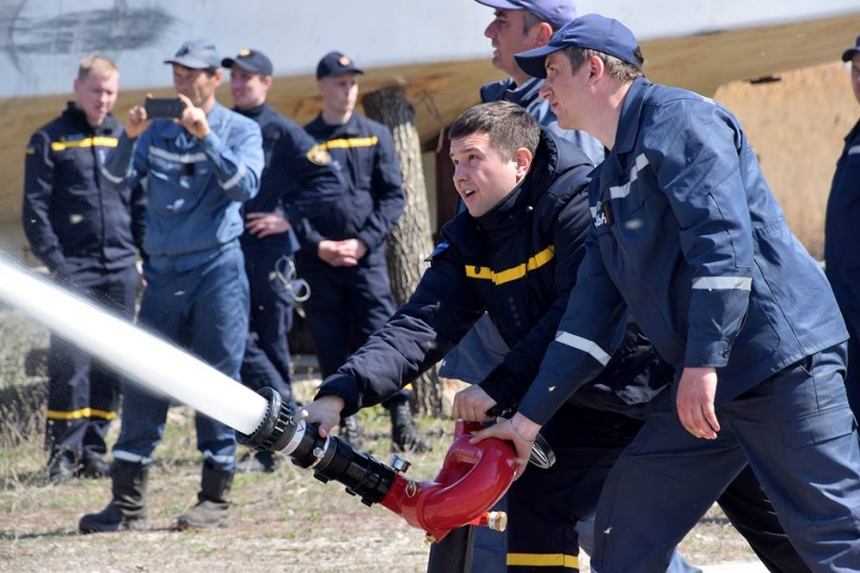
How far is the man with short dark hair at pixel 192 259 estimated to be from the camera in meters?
6.39

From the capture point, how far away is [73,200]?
307 inches

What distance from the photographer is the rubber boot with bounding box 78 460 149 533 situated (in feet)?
20.9

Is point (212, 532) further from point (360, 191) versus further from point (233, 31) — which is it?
point (233, 31)

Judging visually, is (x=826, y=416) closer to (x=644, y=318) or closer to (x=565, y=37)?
(x=644, y=318)

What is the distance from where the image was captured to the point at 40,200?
758 cm

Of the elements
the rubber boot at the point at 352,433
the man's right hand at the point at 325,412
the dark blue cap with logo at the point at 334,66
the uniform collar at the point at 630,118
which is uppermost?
the uniform collar at the point at 630,118

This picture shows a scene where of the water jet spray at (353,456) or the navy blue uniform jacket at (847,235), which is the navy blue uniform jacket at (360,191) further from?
the water jet spray at (353,456)

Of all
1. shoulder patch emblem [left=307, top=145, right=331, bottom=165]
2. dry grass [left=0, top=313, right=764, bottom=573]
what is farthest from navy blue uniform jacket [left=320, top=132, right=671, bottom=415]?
shoulder patch emblem [left=307, top=145, right=331, bottom=165]

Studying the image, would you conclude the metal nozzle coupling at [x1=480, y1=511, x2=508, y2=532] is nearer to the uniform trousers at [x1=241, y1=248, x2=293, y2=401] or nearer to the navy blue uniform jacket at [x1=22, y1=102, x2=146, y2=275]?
the uniform trousers at [x1=241, y1=248, x2=293, y2=401]

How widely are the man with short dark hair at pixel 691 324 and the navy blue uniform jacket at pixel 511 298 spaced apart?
184mm

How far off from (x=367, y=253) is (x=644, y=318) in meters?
4.61

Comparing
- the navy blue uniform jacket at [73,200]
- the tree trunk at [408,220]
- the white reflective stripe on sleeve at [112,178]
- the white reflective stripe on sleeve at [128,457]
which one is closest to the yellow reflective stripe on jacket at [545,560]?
the white reflective stripe on sleeve at [128,457]

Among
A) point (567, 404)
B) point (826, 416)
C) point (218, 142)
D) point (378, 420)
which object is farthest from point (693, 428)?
point (378, 420)

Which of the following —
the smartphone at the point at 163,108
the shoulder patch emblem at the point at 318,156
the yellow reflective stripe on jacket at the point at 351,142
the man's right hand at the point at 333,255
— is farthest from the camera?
the yellow reflective stripe on jacket at the point at 351,142
